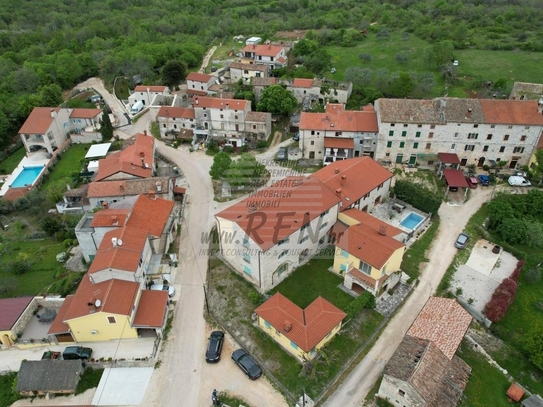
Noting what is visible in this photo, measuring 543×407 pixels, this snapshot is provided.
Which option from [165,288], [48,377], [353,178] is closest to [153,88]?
[353,178]

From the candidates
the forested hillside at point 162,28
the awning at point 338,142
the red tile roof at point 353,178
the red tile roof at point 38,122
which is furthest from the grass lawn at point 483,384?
A: the forested hillside at point 162,28

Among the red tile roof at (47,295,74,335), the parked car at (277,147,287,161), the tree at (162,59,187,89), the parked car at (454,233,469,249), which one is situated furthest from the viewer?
the tree at (162,59,187,89)

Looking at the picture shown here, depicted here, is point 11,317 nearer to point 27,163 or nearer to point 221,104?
point 27,163

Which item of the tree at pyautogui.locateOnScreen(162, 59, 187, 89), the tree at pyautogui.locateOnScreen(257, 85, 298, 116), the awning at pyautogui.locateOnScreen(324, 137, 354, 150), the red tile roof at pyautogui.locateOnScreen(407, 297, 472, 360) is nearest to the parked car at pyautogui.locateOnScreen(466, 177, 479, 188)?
the awning at pyautogui.locateOnScreen(324, 137, 354, 150)

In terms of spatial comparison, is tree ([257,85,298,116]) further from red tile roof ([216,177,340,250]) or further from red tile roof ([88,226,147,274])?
red tile roof ([88,226,147,274])

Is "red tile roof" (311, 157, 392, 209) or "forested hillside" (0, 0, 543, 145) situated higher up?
"forested hillside" (0, 0, 543, 145)

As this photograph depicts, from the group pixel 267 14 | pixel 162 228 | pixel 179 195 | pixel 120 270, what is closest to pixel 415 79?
pixel 179 195
